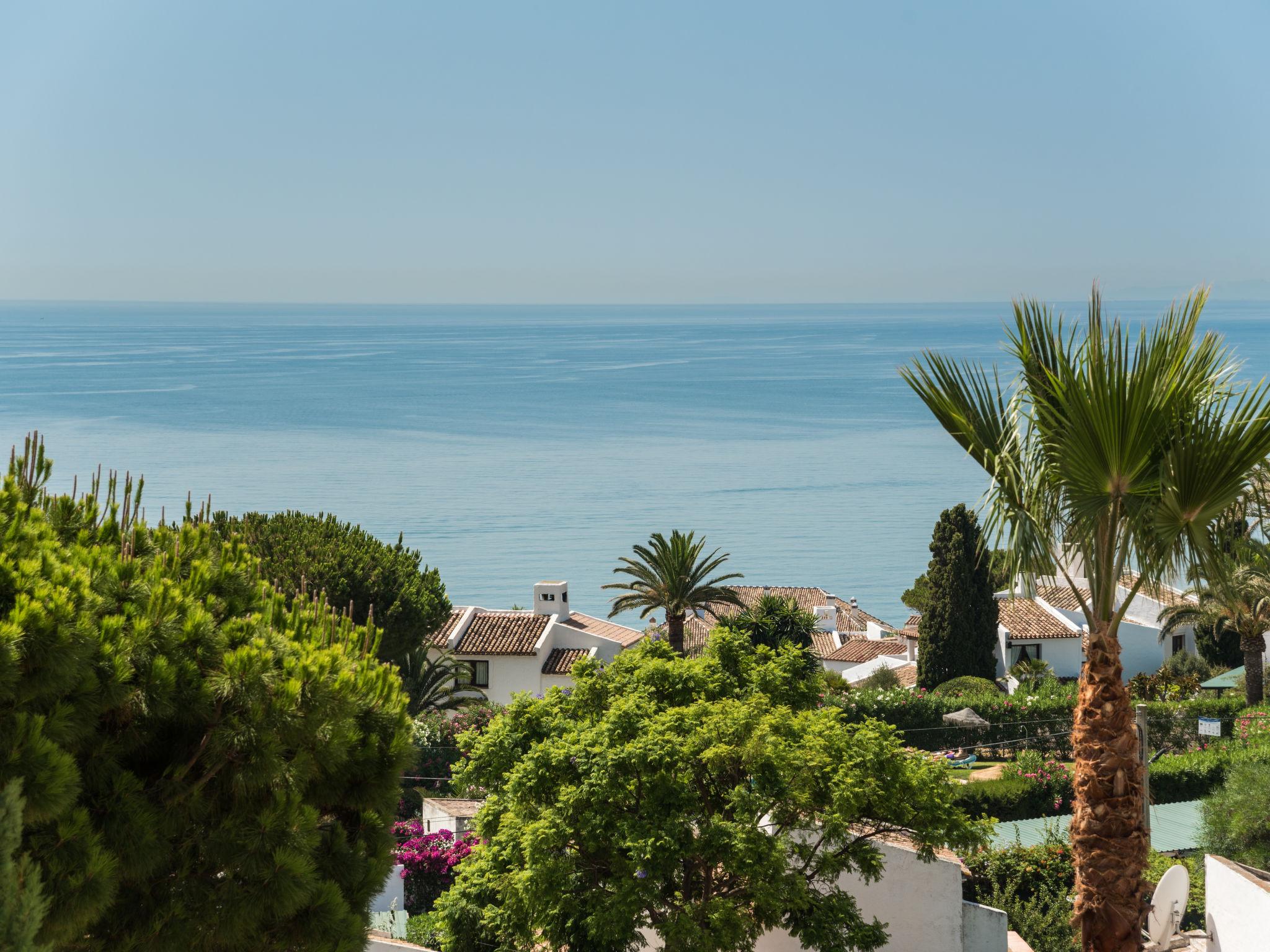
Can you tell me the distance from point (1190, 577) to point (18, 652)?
8.01 meters

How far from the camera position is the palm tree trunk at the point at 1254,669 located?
40.8m

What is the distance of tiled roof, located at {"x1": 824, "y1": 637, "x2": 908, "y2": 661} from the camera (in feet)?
188

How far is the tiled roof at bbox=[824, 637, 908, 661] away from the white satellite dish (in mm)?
42068

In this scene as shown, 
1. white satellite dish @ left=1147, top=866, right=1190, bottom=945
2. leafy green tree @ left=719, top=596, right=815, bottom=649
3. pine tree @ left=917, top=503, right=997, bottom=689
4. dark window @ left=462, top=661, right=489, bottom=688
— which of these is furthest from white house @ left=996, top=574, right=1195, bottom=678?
white satellite dish @ left=1147, top=866, right=1190, bottom=945

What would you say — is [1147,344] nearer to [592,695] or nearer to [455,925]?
[592,695]

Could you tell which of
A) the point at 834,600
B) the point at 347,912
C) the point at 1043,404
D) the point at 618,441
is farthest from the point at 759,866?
the point at 618,441

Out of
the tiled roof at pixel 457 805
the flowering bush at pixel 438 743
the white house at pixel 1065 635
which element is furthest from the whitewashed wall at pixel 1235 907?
the white house at pixel 1065 635

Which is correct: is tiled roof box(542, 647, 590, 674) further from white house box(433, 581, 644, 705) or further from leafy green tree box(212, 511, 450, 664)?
leafy green tree box(212, 511, 450, 664)

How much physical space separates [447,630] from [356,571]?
15161 millimetres

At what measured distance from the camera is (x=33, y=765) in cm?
706

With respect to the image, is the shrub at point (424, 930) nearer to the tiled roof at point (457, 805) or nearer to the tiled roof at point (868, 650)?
the tiled roof at point (457, 805)

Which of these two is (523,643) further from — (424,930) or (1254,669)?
(424,930)

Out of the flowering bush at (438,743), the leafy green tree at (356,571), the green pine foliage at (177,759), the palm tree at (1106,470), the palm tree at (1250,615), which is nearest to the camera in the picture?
the green pine foliage at (177,759)

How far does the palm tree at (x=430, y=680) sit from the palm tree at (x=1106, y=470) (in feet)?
83.1
